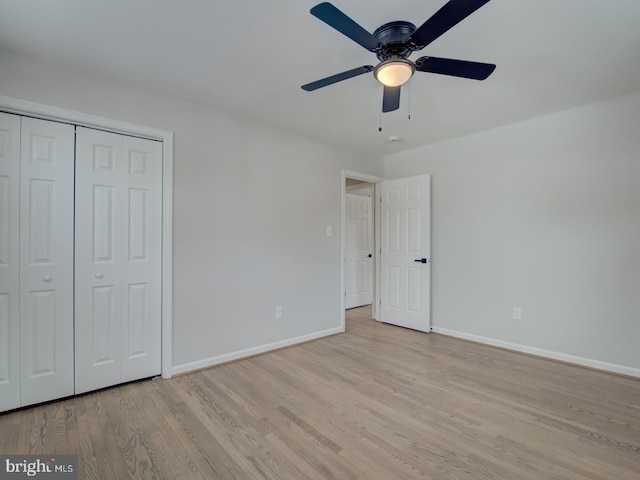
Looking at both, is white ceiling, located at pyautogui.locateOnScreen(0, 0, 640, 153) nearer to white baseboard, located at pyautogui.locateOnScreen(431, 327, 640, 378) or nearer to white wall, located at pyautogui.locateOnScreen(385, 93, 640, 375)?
white wall, located at pyautogui.locateOnScreen(385, 93, 640, 375)

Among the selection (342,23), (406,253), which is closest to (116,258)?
(342,23)

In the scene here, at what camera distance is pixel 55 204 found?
2285mm

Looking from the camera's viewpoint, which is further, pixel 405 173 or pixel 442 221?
pixel 405 173

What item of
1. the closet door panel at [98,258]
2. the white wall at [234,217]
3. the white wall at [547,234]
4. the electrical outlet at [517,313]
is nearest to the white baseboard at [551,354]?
the white wall at [547,234]

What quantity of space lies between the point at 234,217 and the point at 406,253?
7.70 feet

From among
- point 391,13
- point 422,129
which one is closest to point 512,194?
point 422,129

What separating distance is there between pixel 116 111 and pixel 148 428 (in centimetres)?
233

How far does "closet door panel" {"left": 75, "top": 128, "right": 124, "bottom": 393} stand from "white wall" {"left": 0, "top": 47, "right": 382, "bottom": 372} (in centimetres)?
33

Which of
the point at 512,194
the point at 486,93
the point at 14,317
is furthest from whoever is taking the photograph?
the point at 512,194

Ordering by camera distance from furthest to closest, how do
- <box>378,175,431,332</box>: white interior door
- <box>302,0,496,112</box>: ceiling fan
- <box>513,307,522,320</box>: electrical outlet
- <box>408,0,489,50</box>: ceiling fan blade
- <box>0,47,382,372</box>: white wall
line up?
<box>378,175,431,332</box>: white interior door, <box>513,307,522,320</box>: electrical outlet, <box>0,47,382,372</box>: white wall, <box>302,0,496,112</box>: ceiling fan, <box>408,0,489,50</box>: ceiling fan blade

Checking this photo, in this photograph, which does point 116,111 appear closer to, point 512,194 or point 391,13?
point 391,13

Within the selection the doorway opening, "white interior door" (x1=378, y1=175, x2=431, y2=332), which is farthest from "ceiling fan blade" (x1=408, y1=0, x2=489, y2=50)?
the doorway opening

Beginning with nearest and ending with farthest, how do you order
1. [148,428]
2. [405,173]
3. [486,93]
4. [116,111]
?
[148,428], [116,111], [486,93], [405,173]

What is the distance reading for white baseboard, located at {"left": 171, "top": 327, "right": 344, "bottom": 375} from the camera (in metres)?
2.83
